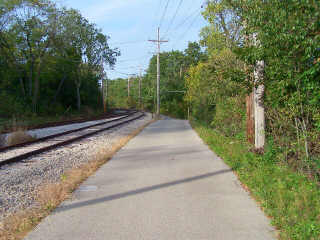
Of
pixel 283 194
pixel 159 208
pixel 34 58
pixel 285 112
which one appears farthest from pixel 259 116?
pixel 34 58

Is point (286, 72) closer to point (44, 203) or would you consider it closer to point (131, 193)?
point (131, 193)

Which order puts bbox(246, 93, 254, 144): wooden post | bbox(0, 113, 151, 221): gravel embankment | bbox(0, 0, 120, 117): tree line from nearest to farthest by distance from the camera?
bbox(0, 113, 151, 221): gravel embankment
bbox(246, 93, 254, 144): wooden post
bbox(0, 0, 120, 117): tree line

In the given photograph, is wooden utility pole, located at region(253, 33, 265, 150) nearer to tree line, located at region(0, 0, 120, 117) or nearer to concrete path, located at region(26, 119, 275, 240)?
concrete path, located at region(26, 119, 275, 240)

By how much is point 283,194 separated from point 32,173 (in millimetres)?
6002

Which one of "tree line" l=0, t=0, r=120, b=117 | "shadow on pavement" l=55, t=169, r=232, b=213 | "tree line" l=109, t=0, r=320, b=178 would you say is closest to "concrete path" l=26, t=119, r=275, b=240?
"shadow on pavement" l=55, t=169, r=232, b=213

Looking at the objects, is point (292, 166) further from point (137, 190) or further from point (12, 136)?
point (12, 136)

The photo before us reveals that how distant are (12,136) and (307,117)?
12.2m

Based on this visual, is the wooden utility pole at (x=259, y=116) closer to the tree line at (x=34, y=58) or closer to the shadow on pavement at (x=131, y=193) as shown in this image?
the shadow on pavement at (x=131, y=193)

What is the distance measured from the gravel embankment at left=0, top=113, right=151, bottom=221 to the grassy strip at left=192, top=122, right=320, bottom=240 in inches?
159

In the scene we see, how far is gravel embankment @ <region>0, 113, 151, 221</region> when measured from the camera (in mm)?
6023

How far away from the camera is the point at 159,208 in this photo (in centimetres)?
538

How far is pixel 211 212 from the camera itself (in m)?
5.18

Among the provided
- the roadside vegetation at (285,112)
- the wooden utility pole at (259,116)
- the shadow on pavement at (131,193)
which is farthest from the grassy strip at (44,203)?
the wooden utility pole at (259,116)

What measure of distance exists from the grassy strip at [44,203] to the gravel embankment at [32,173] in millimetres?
221
